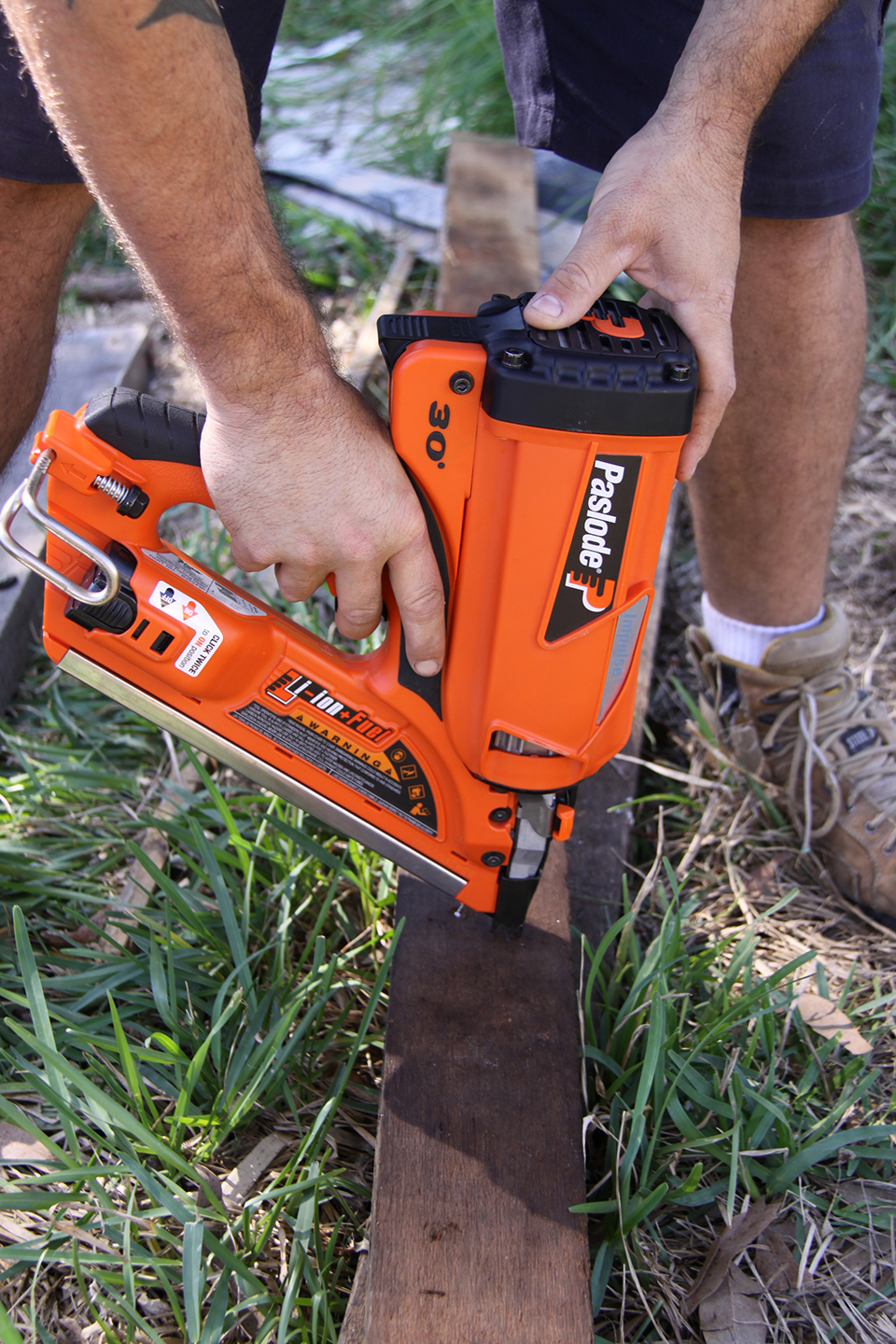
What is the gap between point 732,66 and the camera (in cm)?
120

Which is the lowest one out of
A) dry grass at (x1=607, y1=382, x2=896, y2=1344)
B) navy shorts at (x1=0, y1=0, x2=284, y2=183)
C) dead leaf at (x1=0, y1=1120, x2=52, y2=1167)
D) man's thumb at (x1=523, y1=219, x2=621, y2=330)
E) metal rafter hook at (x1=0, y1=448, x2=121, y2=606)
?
dead leaf at (x1=0, y1=1120, x2=52, y2=1167)

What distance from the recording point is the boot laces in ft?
5.77

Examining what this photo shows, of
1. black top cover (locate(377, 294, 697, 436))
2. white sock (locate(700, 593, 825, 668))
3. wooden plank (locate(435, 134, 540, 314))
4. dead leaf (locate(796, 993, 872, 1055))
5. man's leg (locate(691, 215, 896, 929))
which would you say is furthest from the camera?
wooden plank (locate(435, 134, 540, 314))

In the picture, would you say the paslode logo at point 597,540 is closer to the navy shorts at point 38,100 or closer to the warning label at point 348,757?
the warning label at point 348,757

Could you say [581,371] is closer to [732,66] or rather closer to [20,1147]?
[732,66]

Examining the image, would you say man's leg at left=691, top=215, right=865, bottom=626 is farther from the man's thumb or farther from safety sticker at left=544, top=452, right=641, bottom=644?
safety sticker at left=544, top=452, right=641, bottom=644

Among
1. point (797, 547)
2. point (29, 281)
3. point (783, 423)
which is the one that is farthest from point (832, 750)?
point (29, 281)

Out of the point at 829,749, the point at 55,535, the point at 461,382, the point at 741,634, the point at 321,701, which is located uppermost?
the point at 461,382

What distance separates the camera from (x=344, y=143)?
3.83 m

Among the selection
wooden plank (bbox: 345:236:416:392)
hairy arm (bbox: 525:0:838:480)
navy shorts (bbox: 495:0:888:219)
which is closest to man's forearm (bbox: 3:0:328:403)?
hairy arm (bbox: 525:0:838:480)

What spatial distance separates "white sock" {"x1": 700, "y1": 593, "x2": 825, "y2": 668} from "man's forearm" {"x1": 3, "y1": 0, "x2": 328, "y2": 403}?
3.67 ft

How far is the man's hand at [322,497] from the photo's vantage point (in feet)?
3.44

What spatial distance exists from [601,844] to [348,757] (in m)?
0.59

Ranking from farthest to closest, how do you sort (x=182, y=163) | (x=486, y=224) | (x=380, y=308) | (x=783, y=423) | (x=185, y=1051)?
(x=380, y=308)
(x=486, y=224)
(x=783, y=423)
(x=185, y=1051)
(x=182, y=163)
